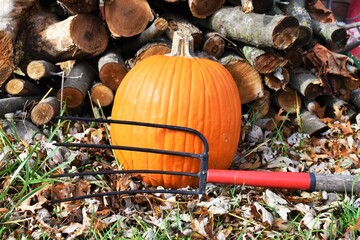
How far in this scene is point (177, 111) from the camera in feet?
8.27

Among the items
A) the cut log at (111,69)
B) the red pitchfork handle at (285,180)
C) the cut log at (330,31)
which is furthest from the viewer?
the cut log at (330,31)

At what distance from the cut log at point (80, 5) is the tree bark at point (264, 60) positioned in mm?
1069

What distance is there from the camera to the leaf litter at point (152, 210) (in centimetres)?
222

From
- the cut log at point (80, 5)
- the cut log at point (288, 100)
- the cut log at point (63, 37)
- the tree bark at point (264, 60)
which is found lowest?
the cut log at point (288, 100)

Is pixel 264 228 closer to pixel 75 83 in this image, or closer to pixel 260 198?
pixel 260 198

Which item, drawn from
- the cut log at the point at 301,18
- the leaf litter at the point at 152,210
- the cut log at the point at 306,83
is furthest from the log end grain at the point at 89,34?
the cut log at the point at 306,83

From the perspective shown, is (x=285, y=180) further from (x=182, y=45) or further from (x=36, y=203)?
(x=36, y=203)

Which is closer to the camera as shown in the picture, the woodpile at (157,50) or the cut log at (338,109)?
the woodpile at (157,50)

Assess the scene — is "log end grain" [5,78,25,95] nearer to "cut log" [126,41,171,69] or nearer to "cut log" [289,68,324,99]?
"cut log" [126,41,171,69]

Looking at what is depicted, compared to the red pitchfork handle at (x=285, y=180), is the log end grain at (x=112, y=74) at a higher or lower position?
higher

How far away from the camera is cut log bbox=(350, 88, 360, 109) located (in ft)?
12.1

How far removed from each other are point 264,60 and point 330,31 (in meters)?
0.71

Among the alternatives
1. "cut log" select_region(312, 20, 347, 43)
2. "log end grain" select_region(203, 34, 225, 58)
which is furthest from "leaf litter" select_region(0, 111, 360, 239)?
"cut log" select_region(312, 20, 347, 43)

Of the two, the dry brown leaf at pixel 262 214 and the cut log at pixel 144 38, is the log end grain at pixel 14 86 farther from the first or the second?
the dry brown leaf at pixel 262 214
